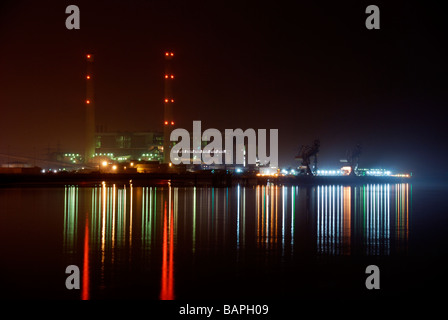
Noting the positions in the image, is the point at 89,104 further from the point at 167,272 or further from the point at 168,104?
the point at 167,272

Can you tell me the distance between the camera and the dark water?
8.38 m

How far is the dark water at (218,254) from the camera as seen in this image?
8.38 meters

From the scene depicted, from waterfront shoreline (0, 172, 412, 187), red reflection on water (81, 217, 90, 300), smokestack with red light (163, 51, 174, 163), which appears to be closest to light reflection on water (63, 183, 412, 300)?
red reflection on water (81, 217, 90, 300)

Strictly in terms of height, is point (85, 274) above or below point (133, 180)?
below

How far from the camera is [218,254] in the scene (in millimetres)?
11344

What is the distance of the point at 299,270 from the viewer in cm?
984


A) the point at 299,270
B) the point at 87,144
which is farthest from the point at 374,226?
the point at 87,144

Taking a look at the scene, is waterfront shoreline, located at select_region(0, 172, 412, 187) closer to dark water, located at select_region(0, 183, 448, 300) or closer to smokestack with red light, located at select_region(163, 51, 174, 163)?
smokestack with red light, located at select_region(163, 51, 174, 163)

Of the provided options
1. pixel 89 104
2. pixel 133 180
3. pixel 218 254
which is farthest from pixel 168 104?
pixel 218 254

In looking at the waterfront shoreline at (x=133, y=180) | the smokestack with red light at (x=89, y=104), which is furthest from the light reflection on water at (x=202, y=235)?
the smokestack with red light at (x=89, y=104)

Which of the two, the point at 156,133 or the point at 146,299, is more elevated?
the point at 156,133

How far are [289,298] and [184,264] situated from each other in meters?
2.94
